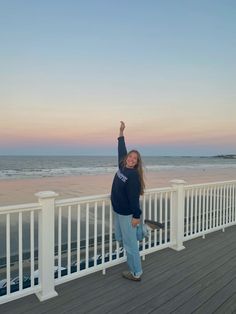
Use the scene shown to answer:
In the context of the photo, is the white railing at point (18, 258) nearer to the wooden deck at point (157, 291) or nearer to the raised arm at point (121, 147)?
the wooden deck at point (157, 291)

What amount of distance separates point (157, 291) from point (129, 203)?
95 cm

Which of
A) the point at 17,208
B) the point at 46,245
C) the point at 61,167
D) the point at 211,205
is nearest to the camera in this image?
the point at 17,208

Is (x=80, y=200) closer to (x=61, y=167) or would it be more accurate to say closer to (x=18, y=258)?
(x=18, y=258)

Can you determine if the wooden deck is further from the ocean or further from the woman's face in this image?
the ocean

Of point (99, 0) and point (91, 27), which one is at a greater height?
point (99, 0)

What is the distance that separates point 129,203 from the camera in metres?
2.75

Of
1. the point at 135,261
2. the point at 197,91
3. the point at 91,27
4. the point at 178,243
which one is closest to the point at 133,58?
the point at 91,27

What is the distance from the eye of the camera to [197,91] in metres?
9.55

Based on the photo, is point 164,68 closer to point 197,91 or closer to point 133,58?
point 133,58

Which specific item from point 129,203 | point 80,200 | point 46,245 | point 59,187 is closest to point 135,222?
point 129,203

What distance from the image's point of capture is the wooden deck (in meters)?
2.33

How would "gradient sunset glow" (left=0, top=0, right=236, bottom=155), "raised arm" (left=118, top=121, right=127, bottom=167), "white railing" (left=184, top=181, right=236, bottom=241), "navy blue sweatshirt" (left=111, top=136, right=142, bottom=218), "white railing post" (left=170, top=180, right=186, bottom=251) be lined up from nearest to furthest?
"navy blue sweatshirt" (left=111, top=136, right=142, bottom=218)
"raised arm" (left=118, top=121, right=127, bottom=167)
"white railing post" (left=170, top=180, right=186, bottom=251)
"white railing" (left=184, top=181, right=236, bottom=241)
"gradient sunset glow" (left=0, top=0, right=236, bottom=155)

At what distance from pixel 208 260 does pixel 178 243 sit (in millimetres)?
525

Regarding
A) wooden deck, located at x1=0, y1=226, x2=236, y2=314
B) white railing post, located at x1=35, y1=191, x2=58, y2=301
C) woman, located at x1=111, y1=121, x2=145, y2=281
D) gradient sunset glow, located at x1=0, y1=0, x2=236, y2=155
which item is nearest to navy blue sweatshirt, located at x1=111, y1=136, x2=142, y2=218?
woman, located at x1=111, y1=121, x2=145, y2=281
